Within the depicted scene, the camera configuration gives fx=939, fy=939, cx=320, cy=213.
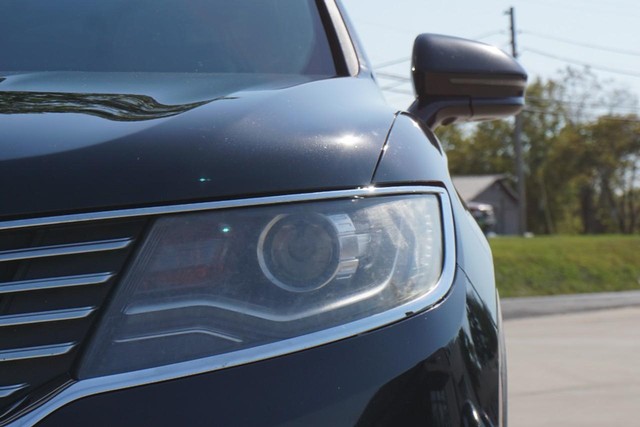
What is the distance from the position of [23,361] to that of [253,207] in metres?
0.36

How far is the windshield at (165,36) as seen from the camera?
6.91 feet

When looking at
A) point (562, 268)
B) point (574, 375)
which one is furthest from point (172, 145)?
point (562, 268)

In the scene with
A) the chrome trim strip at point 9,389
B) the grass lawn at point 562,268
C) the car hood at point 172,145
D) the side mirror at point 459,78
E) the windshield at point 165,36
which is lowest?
the grass lawn at point 562,268

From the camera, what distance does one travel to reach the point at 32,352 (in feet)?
3.85

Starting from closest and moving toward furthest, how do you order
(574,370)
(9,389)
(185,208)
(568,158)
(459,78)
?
(9,389)
(185,208)
(459,78)
(574,370)
(568,158)

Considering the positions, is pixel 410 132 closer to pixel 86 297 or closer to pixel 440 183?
pixel 440 183

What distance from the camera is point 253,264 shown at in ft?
4.23

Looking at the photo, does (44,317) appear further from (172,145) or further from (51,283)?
(172,145)

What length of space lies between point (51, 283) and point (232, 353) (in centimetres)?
25

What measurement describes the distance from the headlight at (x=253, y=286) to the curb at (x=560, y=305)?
36.7 ft

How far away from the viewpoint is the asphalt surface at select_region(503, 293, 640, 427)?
17.0ft

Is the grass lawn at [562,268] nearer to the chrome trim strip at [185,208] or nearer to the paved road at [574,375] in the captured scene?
the paved road at [574,375]

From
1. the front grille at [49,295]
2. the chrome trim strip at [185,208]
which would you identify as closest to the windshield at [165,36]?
the chrome trim strip at [185,208]

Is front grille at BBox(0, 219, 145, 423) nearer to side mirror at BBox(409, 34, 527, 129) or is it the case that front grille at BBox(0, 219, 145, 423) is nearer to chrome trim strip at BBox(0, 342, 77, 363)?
chrome trim strip at BBox(0, 342, 77, 363)
